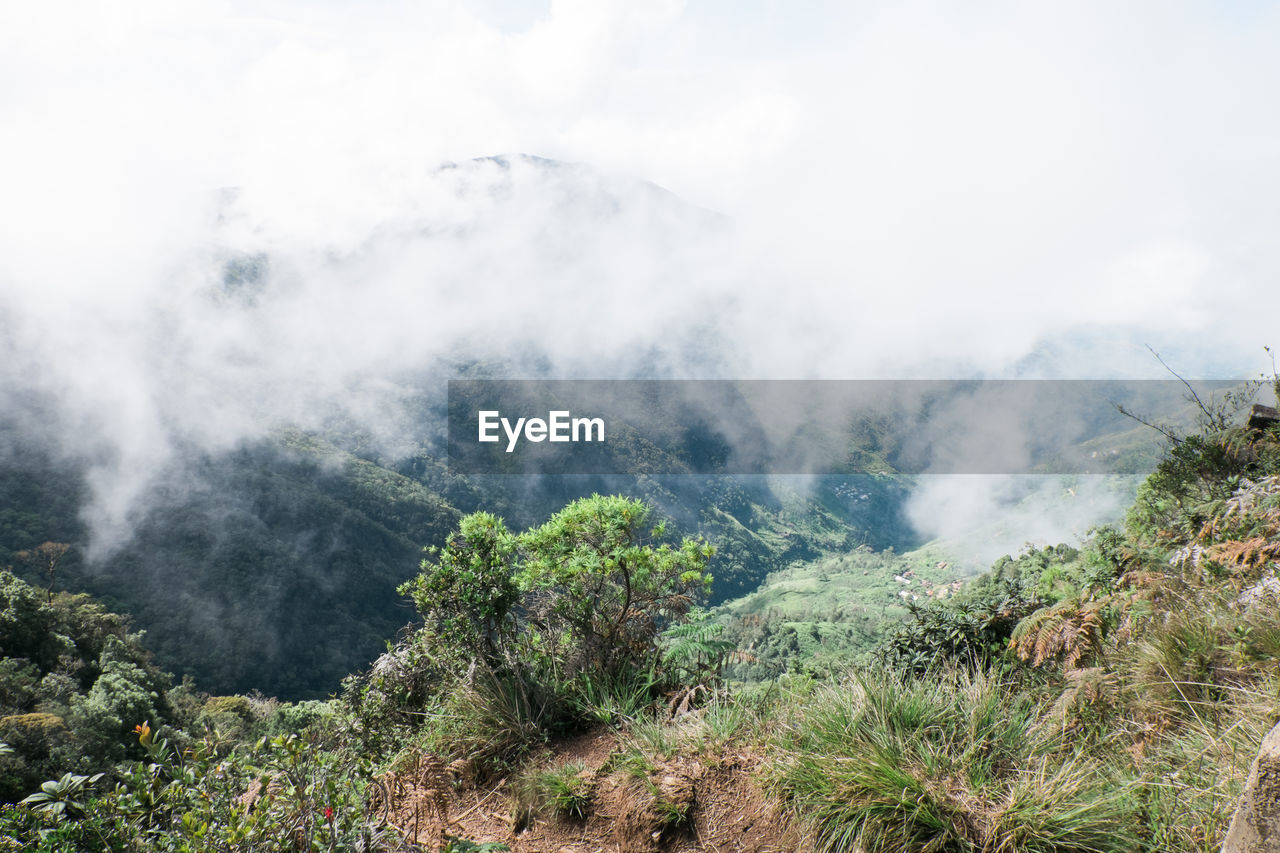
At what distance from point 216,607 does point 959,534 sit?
468 feet

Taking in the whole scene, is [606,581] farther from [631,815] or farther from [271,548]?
[271,548]

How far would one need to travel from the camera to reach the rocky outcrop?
1.88 metres

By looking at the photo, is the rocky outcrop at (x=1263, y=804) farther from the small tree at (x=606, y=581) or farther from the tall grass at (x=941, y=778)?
the small tree at (x=606, y=581)

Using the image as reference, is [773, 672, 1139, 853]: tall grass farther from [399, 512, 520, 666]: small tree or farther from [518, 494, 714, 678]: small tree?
[399, 512, 520, 666]: small tree

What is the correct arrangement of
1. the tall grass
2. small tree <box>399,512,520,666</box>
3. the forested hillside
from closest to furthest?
1. the tall grass
2. small tree <box>399,512,520,666</box>
3. the forested hillside

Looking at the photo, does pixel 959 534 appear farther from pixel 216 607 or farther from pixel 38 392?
pixel 38 392

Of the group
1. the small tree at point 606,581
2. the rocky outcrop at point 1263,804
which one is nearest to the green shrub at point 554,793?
the small tree at point 606,581

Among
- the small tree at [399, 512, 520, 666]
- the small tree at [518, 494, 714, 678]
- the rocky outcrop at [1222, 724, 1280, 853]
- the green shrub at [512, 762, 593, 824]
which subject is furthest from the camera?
the small tree at [399, 512, 520, 666]

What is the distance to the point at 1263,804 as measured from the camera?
1.90 meters

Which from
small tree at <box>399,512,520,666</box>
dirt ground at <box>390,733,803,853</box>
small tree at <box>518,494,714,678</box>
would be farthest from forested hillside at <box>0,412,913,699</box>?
dirt ground at <box>390,733,803,853</box>

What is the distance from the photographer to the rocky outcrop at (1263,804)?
6.17 ft

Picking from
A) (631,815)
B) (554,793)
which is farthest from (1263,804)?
(554,793)

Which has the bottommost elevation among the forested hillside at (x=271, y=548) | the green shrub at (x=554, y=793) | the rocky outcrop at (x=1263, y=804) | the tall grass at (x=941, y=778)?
the forested hillside at (x=271, y=548)

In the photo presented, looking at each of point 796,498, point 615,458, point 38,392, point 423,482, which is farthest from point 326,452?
point 796,498
